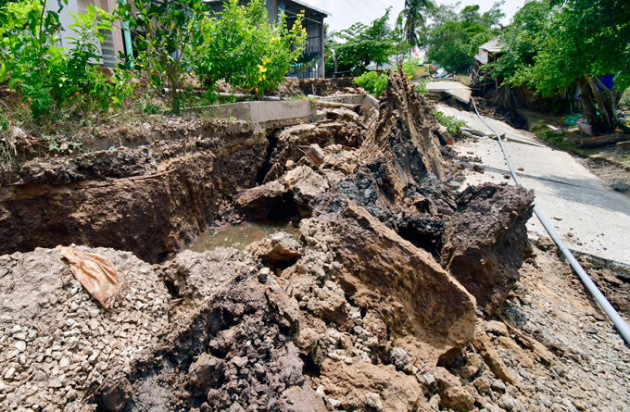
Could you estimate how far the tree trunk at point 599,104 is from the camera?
44.1ft

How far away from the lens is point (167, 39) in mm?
5781

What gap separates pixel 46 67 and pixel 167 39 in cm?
196

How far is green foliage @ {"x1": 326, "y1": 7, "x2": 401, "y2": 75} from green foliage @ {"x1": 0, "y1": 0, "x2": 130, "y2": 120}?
12865mm

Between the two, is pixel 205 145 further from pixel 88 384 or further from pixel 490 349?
pixel 490 349

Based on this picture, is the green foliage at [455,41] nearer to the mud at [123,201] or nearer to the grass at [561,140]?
the grass at [561,140]

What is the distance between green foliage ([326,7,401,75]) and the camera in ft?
51.9

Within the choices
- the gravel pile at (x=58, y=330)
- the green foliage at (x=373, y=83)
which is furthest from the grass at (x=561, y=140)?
the gravel pile at (x=58, y=330)

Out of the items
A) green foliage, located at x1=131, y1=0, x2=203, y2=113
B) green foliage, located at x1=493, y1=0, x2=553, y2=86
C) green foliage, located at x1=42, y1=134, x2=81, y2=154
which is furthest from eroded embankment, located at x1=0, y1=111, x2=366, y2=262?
green foliage, located at x1=493, y1=0, x2=553, y2=86

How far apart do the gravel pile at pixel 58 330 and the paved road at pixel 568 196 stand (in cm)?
573

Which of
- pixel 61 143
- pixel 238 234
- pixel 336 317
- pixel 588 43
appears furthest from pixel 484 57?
pixel 336 317

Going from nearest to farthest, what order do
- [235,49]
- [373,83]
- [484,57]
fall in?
[235,49], [373,83], [484,57]

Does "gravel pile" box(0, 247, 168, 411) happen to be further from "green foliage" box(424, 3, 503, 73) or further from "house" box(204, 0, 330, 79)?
"green foliage" box(424, 3, 503, 73)

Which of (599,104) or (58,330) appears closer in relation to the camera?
(58,330)

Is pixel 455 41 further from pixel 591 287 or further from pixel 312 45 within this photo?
pixel 591 287
